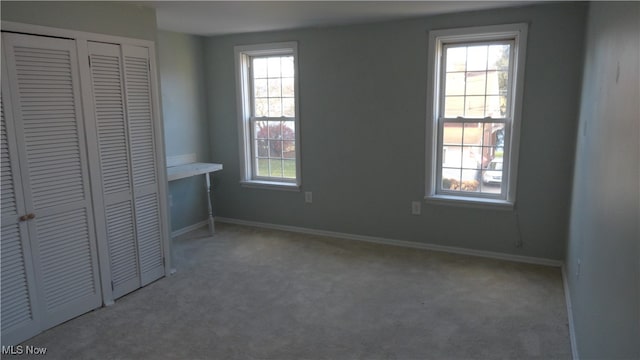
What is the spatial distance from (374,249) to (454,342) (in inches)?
66.9

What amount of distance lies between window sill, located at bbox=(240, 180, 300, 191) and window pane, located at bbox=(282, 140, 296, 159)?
0.31 m

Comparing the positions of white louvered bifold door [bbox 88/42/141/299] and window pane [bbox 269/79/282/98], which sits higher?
window pane [bbox 269/79/282/98]

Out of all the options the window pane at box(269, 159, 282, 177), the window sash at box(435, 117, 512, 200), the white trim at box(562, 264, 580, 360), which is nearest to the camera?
the white trim at box(562, 264, 580, 360)

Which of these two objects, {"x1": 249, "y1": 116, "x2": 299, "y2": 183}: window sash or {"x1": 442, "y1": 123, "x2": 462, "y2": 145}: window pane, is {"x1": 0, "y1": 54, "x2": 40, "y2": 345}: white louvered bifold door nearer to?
{"x1": 249, "y1": 116, "x2": 299, "y2": 183}: window sash

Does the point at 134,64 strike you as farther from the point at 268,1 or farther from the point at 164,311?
the point at 164,311

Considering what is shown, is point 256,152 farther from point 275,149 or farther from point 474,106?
point 474,106

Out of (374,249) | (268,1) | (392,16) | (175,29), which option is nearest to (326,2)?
(268,1)

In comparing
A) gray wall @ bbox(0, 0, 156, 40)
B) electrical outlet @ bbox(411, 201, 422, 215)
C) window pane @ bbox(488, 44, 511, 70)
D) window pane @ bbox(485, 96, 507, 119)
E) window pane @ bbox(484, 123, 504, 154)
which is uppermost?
gray wall @ bbox(0, 0, 156, 40)

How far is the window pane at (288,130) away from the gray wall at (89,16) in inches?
69.5

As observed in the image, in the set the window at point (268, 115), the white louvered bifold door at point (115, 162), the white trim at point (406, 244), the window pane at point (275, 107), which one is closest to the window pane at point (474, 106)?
the white trim at point (406, 244)

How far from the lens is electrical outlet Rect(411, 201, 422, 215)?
13.8 ft

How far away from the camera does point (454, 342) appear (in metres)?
2.59

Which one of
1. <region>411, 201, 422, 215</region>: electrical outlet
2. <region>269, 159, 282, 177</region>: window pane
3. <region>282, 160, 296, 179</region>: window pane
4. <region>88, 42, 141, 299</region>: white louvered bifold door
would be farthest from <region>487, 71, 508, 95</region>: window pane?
<region>88, 42, 141, 299</region>: white louvered bifold door

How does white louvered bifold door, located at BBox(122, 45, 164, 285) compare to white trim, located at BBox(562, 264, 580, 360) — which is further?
white louvered bifold door, located at BBox(122, 45, 164, 285)
